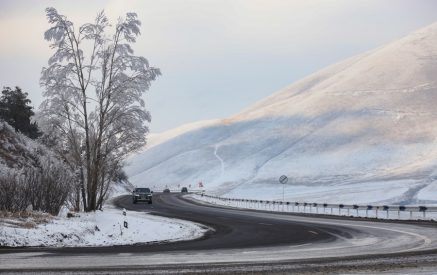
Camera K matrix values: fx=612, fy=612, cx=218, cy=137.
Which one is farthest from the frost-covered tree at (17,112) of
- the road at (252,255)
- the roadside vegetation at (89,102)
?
the road at (252,255)

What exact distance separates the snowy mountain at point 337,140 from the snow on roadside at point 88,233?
51.1 meters

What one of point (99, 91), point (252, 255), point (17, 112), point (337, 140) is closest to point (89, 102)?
point (99, 91)

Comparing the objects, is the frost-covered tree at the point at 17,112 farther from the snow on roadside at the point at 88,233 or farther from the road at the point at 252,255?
the road at the point at 252,255

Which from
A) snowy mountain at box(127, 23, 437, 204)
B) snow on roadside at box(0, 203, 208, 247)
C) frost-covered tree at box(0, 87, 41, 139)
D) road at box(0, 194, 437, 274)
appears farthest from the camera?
snowy mountain at box(127, 23, 437, 204)

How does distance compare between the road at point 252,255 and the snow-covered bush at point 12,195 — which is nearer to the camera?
the road at point 252,255

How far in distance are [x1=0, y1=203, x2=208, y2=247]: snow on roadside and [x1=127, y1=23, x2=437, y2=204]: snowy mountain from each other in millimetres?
51128

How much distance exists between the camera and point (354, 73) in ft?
602

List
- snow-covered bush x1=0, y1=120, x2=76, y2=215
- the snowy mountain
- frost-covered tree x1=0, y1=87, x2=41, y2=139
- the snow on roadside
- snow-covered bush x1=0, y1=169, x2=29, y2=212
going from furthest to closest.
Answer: the snowy mountain → frost-covered tree x1=0, y1=87, x2=41, y2=139 → snow-covered bush x1=0, y1=120, x2=76, y2=215 → snow-covered bush x1=0, y1=169, x2=29, y2=212 → the snow on roadside

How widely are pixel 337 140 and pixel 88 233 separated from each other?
406 feet

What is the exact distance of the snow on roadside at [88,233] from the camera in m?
18.4

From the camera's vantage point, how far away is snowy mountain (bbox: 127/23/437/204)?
11281 cm

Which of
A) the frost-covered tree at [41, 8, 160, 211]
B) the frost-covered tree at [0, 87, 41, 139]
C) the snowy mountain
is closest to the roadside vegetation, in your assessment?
the frost-covered tree at [41, 8, 160, 211]

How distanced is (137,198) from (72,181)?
33.1m

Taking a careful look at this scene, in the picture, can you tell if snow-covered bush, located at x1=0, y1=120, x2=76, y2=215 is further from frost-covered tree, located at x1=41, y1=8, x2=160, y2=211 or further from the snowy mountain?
the snowy mountain
